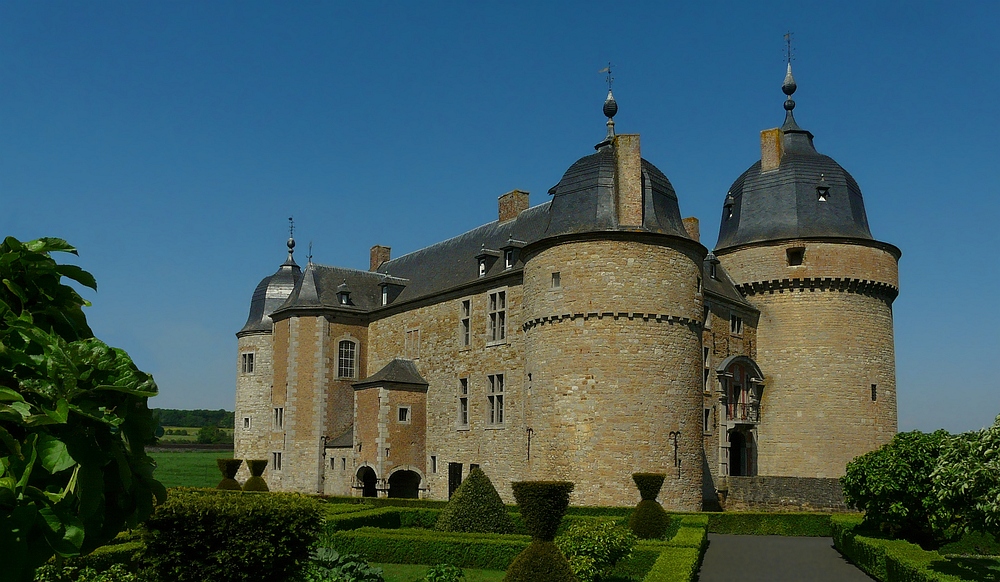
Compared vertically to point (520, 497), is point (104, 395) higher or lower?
higher

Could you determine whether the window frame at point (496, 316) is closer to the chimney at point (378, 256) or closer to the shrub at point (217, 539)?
the chimney at point (378, 256)

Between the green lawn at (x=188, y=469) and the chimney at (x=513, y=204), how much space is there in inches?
857

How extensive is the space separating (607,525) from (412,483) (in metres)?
19.7

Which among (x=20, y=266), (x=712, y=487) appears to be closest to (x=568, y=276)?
(x=712, y=487)

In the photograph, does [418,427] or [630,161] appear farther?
[418,427]

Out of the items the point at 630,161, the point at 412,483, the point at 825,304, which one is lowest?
the point at 412,483

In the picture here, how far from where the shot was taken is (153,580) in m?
9.86

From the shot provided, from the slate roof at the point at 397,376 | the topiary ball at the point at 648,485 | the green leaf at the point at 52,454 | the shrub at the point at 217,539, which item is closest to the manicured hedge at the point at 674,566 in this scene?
the topiary ball at the point at 648,485

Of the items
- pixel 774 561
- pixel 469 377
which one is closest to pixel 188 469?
pixel 469 377

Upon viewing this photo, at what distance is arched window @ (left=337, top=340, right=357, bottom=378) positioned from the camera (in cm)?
3542

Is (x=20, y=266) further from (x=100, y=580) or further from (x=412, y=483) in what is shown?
(x=412, y=483)

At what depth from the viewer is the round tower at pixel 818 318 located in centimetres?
3095

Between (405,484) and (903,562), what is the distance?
72.6 feet

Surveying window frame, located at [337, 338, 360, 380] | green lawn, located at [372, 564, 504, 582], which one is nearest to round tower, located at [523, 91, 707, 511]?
green lawn, located at [372, 564, 504, 582]
